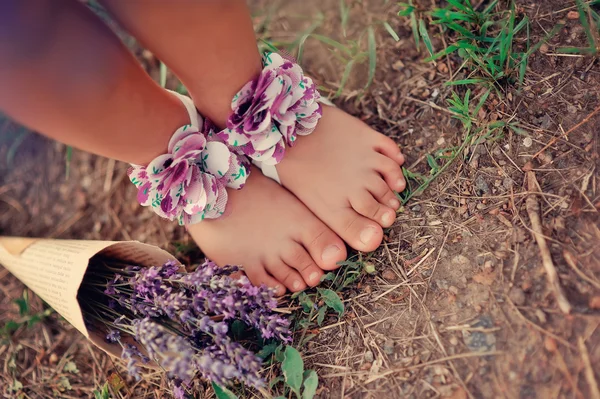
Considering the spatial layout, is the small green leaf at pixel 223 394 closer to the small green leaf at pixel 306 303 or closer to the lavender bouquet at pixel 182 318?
the lavender bouquet at pixel 182 318

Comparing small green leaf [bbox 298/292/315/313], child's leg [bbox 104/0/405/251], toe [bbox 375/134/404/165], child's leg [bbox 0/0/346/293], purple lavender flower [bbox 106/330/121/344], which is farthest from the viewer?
toe [bbox 375/134/404/165]

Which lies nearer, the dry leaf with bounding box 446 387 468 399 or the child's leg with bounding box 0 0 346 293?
the child's leg with bounding box 0 0 346 293

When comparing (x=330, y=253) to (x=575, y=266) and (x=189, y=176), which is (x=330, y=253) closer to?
(x=189, y=176)

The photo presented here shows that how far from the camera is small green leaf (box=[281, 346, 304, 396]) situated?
3.68 feet

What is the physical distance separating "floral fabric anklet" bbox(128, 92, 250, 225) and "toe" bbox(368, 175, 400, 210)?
1.14 ft

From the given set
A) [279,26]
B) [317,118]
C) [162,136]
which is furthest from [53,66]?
[279,26]

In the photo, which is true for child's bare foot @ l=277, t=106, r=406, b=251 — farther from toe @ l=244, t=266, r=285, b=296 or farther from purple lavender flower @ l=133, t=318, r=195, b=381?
purple lavender flower @ l=133, t=318, r=195, b=381

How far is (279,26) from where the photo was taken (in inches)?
69.0

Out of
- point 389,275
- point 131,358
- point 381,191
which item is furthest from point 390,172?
point 131,358

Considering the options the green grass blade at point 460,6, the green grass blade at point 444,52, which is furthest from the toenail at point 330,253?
the green grass blade at point 460,6

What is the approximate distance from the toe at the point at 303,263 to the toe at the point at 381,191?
248mm

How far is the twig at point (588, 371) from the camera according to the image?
90cm

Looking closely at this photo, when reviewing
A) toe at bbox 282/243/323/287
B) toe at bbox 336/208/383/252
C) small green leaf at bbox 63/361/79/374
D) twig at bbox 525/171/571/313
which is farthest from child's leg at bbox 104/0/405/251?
small green leaf at bbox 63/361/79/374

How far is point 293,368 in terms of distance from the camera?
113cm
